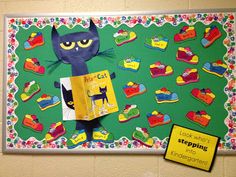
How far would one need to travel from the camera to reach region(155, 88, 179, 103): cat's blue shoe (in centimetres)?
128

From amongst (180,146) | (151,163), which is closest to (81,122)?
(151,163)

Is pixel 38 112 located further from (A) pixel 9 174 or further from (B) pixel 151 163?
(B) pixel 151 163

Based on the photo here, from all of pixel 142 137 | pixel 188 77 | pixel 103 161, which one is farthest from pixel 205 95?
pixel 103 161

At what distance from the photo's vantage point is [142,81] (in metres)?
1.30

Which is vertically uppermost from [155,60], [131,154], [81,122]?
[155,60]

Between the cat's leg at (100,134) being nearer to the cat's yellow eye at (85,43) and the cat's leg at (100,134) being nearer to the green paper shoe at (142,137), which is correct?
the green paper shoe at (142,137)

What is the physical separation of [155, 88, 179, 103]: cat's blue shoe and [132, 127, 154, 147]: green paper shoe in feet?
0.59

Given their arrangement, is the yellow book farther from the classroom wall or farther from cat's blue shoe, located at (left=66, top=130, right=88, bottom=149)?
the classroom wall

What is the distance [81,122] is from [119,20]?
0.59 meters

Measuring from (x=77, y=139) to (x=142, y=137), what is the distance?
0.35 meters

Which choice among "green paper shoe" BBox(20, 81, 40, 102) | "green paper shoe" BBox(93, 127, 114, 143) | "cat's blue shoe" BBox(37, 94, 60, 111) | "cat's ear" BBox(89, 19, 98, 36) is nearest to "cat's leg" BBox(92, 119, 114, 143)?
"green paper shoe" BBox(93, 127, 114, 143)

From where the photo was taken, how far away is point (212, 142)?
1.25m

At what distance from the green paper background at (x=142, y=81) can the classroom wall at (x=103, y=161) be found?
12 centimetres

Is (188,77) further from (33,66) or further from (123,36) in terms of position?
(33,66)
